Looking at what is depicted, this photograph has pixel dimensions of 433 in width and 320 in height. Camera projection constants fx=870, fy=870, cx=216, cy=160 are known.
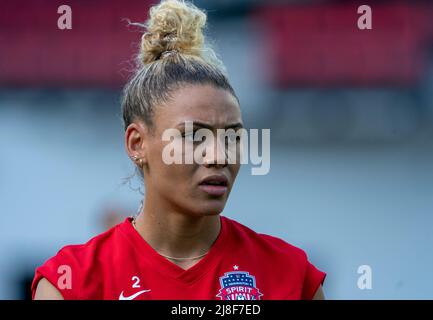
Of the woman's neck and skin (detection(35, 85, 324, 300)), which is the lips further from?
the woman's neck

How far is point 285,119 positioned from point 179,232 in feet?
9.24

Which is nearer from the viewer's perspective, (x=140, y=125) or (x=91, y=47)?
(x=140, y=125)

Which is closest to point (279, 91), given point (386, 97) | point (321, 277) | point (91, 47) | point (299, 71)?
point (299, 71)

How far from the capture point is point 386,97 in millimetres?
5164

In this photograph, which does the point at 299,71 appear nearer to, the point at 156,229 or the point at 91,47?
the point at 91,47

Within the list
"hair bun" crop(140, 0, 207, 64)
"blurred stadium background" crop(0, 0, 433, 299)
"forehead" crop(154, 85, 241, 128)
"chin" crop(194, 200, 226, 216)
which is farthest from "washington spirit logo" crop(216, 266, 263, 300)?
"blurred stadium background" crop(0, 0, 433, 299)

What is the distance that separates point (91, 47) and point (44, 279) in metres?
3.02

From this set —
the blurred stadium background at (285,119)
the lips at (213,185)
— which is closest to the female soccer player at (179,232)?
the lips at (213,185)

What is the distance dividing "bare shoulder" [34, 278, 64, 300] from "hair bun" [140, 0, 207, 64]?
73 cm

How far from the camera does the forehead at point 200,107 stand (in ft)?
7.84

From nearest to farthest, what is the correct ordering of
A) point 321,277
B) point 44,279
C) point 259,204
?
point 44,279, point 321,277, point 259,204

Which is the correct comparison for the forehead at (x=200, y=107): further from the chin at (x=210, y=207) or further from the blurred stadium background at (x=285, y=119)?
the blurred stadium background at (x=285, y=119)

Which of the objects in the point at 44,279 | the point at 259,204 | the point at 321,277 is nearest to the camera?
the point at 44,279

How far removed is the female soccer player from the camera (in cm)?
238
